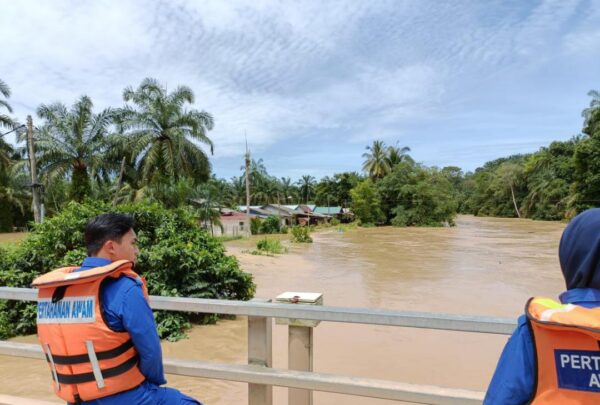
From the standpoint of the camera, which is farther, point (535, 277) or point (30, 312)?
point (535, 277)

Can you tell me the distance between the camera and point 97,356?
1.60 meters

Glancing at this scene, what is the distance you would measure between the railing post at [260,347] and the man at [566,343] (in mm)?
1087

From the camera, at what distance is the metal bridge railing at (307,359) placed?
5.54 feet

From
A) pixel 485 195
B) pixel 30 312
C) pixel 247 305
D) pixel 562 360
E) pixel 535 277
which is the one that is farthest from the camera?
pixel 485 195

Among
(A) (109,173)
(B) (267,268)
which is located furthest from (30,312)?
(A) (109,173)

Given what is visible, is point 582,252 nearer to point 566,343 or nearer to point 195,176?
point 566,343

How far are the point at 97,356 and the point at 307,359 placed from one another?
93 cm

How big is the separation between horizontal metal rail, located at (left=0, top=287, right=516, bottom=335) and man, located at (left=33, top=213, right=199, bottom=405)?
0.38m

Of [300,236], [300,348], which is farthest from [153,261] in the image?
[300,236]

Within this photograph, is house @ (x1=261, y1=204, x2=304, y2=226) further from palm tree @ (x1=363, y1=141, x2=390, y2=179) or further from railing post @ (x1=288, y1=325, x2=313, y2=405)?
railing post @ (x1=288, y1=325, x2=313, y2=405)

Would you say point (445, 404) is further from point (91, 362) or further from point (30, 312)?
point (30, 312)

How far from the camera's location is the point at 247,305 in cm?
194

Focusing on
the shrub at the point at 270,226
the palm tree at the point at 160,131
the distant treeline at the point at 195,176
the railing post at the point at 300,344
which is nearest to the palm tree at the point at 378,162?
the distant treeline at the point at 195,176

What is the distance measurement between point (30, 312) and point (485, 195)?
8203 centimetres
